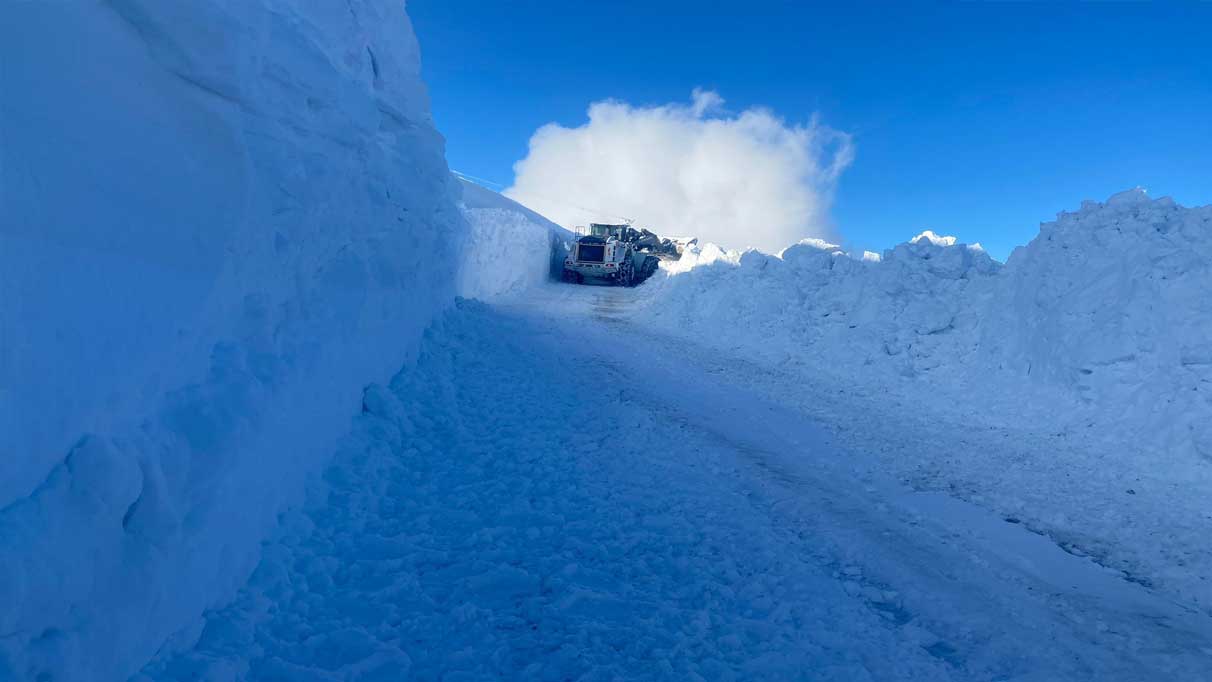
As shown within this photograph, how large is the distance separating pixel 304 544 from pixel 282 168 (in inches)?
106

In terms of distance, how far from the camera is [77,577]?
2406 mm

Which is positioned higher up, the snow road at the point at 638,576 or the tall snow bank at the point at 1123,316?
the tall snow bank at the point at 1123,316

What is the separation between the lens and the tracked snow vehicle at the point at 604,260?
27.4 metres

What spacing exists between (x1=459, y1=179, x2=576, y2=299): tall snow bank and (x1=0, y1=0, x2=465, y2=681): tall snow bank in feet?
33.7

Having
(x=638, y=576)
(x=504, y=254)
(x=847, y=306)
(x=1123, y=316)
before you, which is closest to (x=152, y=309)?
(x=638, y=576)

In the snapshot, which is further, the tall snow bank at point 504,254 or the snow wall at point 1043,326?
the tall snow bank at point 504,254

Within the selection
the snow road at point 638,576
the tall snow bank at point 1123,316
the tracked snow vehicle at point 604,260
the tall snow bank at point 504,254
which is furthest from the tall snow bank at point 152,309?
the tracked snow vehicle at point 604,260

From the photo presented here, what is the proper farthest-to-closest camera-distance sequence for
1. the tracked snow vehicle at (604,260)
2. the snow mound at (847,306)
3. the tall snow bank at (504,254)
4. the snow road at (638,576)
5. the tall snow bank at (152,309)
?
the tracked snow vehicle at (604,260) → the tall snow bank at (504,254) → the snow mound at (847,306) → the snow road at (638,576) → the tall snow bank at (152,309)

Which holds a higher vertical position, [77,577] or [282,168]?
[282,168]

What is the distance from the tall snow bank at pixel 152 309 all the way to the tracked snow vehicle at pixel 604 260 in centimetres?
2230

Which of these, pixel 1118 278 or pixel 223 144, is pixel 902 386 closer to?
pixel 1118 278

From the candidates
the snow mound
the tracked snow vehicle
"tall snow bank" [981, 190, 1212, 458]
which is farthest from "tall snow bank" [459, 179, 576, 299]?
"tall snow bank" [981, 190, 1212, 458]

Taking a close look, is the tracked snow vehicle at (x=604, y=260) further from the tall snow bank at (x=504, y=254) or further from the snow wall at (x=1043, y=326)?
the snow wall at (x=1043, y=326)

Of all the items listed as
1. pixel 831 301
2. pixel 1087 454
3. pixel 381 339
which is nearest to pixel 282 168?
pixel 381 339
